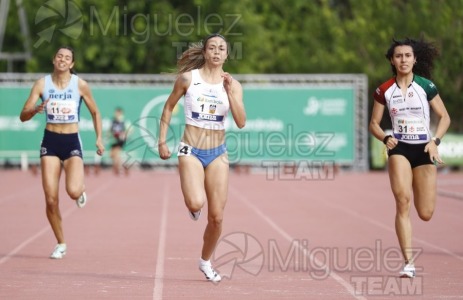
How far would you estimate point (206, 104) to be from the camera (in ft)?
33.5

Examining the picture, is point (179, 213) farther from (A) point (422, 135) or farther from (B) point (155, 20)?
(B) point (155, 20)

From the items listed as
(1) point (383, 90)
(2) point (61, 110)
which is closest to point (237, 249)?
(2) point (61, 110)

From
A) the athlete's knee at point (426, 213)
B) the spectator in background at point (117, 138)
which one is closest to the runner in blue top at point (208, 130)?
the athlete's knee at point (426, 213)

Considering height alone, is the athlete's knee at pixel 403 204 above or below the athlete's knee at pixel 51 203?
above

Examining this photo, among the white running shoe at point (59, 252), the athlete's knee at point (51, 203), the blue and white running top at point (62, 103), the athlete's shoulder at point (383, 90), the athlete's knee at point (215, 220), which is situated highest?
the athlete's shoulder at point (383, 90)

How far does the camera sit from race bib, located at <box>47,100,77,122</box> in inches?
492

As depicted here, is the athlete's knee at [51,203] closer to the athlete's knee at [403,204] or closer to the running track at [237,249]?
the running track at [237,249]

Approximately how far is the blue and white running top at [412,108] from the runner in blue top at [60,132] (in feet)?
10.6

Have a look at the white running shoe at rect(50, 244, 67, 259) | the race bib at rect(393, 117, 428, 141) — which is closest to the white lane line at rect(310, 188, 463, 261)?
the race bib at rect(393, 117, 428, 141)

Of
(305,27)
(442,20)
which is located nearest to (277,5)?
(305,27)

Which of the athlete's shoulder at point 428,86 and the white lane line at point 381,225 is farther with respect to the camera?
the white lane line at point 381,225

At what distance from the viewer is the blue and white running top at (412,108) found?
10.9 metres

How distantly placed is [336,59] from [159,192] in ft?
84.7

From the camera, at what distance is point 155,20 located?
44219 millimetres
